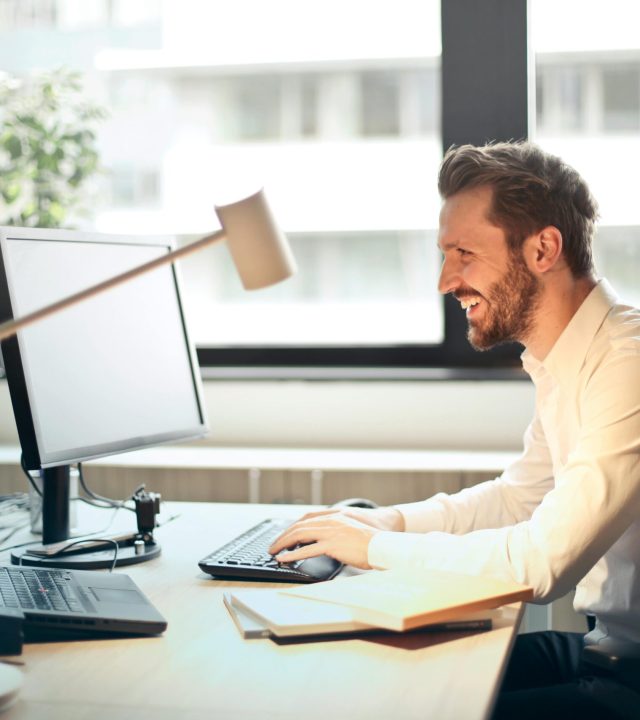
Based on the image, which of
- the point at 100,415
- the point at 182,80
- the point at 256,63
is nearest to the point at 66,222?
the point at 182,80

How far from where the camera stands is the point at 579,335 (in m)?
1.57

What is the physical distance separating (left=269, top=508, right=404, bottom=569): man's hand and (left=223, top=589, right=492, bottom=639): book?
0.55 feet

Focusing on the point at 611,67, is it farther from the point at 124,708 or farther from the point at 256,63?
the point at 124,708

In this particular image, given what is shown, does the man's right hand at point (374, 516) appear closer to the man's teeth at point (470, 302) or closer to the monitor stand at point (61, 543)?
the monitor stand at point (61, 543)

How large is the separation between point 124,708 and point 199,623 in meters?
0.27

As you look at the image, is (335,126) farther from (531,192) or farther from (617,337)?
(617,337)

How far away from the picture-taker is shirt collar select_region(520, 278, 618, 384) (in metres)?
1.56

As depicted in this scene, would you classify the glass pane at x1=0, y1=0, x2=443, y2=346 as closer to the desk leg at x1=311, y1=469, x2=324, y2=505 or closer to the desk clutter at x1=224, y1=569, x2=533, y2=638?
the desk leg at x1=311, y1=469, x2=324, y2=505

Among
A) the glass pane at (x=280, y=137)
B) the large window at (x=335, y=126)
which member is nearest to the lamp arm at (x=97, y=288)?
the large window at (x=335, y=126)

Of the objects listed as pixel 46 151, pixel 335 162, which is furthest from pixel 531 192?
pixel 46 151

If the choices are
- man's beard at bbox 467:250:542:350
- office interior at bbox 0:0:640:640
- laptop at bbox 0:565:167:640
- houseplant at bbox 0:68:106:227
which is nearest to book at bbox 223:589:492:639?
→ laptop at bbox 0:565:167:640

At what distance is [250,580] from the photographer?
1438mm

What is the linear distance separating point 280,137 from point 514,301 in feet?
5.36

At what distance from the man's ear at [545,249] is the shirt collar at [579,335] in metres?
0.09
